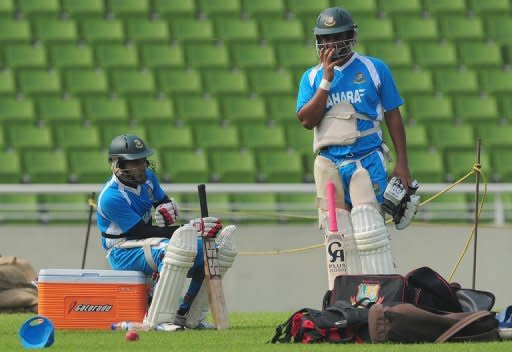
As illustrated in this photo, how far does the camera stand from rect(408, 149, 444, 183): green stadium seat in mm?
14883

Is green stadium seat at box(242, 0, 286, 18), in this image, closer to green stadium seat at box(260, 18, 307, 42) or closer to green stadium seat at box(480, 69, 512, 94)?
green stadium seat at box(260, 18, 307, 42)

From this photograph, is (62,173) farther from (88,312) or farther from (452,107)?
(88,312)

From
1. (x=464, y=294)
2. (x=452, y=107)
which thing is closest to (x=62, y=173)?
(x=452, y=107)

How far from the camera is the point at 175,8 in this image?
654 inches

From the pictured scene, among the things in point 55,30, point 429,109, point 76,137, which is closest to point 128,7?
point 55,30

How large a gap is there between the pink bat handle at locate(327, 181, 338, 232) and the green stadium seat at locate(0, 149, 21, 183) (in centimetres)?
743

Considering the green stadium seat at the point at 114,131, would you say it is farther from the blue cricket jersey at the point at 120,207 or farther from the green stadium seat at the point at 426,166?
the blue cricket jersey at the point at 120,207

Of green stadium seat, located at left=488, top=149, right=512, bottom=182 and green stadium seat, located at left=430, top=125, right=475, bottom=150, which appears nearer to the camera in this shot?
green stadium seat, located at left=488, top=149, right=512, bottom=182

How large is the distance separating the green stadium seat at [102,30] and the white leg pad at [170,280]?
27.9ft

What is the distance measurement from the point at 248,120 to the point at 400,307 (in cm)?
903

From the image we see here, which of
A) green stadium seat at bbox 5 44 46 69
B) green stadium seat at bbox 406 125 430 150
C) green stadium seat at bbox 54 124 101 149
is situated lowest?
green stadium seat at bbox 406 125 430 150

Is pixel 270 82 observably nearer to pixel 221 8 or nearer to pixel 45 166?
pixel 221 8

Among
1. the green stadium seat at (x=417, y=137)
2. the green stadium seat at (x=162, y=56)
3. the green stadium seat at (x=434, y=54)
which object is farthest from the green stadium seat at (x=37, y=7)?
the green stadium seat at (x=417, y=137)

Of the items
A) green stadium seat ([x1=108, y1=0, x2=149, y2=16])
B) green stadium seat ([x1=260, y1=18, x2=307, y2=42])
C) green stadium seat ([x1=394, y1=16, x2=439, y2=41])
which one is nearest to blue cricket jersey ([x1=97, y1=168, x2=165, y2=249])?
green stadium seat ([x1=260, y1=18, x2=307, y2=42])
